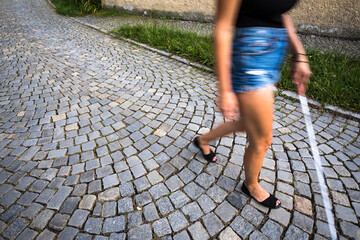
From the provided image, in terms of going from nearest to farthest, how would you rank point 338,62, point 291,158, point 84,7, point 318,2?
point 291,158 → point 338,62 → point 318,2 → point 84,7

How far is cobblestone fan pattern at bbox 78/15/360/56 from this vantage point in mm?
5407

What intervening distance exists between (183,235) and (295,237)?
95cm

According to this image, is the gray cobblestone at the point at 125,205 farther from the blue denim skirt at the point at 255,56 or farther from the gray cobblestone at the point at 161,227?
the blue denim skirt at the point at 255,56

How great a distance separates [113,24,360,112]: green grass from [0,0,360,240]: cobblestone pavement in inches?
18.8

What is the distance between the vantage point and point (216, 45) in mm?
1237

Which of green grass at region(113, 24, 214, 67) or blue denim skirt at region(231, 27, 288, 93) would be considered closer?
blue denim skirt at region(231, 27, 288, 93)

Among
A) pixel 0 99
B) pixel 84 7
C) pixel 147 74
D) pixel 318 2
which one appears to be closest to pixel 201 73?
pixel 147 74

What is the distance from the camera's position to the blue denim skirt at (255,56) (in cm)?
125

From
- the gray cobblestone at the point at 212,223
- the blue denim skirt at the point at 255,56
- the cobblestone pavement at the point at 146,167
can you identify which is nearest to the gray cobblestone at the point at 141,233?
the cobblestone pavement at the point at 146,167

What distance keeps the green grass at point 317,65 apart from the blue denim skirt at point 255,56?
107 inches

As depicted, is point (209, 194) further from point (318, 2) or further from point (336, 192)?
point (318, 2)

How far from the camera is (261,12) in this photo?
3.96ft

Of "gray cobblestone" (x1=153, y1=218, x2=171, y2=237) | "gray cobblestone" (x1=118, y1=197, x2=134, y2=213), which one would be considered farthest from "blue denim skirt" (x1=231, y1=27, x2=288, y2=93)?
"gray cobblestone" (x1=118, y1=197, x2=134, y2=213)

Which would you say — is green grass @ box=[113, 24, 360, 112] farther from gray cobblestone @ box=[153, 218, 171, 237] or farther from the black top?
gray cobblestone @ box=[153, 218, 171, 237]
